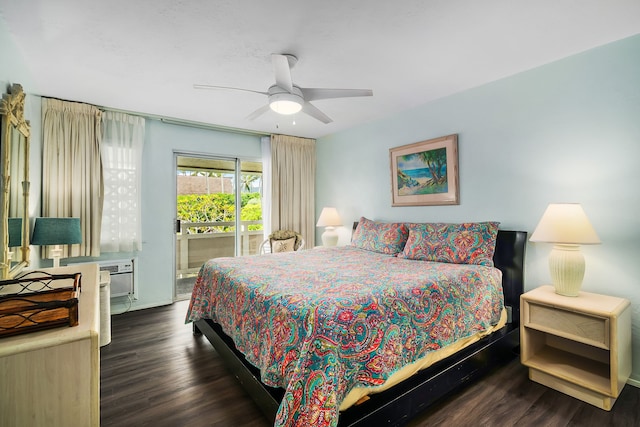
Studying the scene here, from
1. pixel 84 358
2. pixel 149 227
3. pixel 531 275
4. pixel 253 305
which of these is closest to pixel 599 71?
pixel 531 275

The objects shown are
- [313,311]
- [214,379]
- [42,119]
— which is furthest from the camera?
[42,119]

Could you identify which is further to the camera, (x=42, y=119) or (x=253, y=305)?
(x=42, y=119)

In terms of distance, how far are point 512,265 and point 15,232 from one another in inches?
150

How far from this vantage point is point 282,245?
4.46 metres

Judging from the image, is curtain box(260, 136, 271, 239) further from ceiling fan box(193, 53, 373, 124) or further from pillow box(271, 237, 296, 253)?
ceiling fan box(193, 53, 373, 124)

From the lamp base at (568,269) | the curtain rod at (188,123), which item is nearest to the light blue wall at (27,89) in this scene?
the curtain rod at (188,123)

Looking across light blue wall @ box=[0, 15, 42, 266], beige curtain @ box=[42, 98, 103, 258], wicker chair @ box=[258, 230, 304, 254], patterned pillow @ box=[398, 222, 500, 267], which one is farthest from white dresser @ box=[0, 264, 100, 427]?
wicker chair @ box=[258, 230, 304, 254]

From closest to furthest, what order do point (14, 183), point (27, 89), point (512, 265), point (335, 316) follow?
point (335, 316) < point (14, 183) < point (27, 89) < point (512, 265)

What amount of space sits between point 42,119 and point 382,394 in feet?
13.4

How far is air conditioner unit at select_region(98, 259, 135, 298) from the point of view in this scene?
3496 mm

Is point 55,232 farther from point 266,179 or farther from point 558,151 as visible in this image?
point 558,151

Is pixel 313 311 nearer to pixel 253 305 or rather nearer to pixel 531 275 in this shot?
pixel 253 305

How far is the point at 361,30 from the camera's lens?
201 cm

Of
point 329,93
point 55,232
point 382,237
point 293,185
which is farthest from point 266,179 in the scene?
point 55,232
